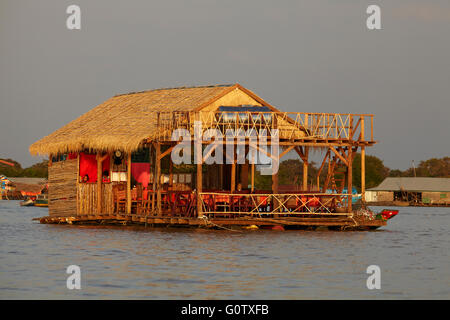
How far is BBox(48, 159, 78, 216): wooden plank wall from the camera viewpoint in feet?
125

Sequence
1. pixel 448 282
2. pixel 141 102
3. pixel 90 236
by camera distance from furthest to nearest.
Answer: pixel 141 102 < pixel 90 236 < pixel 448 282

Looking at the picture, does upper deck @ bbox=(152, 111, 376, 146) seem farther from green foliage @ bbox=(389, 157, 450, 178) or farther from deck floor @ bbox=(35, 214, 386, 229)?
green foliage @ bbox=(389, 157, 450, 178)

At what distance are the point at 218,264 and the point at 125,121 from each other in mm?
15179

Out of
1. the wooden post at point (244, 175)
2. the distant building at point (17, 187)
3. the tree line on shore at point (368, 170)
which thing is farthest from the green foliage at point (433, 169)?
the wooden post at point (244, 175)

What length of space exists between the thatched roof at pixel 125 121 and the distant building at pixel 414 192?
69704 millimetres

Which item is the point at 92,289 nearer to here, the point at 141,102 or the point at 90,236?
the point at 90,236

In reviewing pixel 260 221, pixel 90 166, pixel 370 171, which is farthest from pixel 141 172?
pixel 370 171

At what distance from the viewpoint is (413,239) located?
35750mm

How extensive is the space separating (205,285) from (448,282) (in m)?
6.22

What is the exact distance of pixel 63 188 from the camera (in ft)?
128

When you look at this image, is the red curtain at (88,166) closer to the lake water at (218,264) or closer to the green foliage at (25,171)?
the lake water at (218,264)

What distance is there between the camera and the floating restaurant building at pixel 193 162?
33562 mm

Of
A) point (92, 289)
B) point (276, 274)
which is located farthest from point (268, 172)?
point (92, 289)
